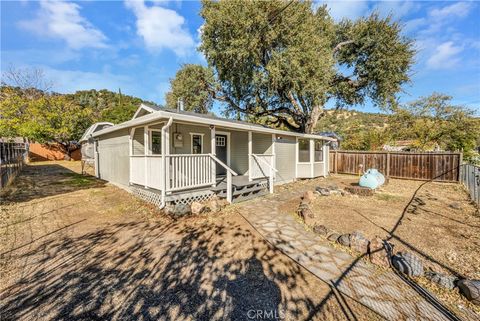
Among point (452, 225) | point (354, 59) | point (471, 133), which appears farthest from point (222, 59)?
point (471, 133)

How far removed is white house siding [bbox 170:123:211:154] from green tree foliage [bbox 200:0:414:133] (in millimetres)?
5942

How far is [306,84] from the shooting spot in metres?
11.6

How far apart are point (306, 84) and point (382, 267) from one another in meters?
10.3

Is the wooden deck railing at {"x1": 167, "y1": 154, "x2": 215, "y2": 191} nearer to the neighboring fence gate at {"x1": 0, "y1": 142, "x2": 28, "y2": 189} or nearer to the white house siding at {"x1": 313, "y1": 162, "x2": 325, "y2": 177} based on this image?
the neighboring fence gate at {"x1": 0, "y1": 142, "x2": 28, "y2": 189}

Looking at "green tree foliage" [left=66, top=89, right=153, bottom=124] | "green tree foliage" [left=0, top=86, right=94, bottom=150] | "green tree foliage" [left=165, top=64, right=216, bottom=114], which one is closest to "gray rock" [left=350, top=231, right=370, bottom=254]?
"green tree foliage" [left=165, top=64, right=216, bottom=114]

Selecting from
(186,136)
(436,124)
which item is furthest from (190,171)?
(436,124)

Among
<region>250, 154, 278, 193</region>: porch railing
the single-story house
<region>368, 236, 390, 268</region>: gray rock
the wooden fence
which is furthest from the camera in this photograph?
the wooden fence

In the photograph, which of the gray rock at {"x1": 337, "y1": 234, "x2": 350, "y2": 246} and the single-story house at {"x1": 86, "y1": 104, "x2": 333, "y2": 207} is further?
the single-story house at {"x1": 86, "y1": 104, "x2": 333, "y2": 207}

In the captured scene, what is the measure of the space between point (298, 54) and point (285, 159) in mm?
5844

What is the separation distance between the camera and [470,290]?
8.44 ft

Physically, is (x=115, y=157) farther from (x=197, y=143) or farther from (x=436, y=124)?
(x=436, y=124)

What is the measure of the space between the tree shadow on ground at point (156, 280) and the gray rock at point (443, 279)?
5.43ft

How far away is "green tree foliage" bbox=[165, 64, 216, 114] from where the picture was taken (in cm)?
1501

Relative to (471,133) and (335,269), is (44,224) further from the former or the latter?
(471,133)
